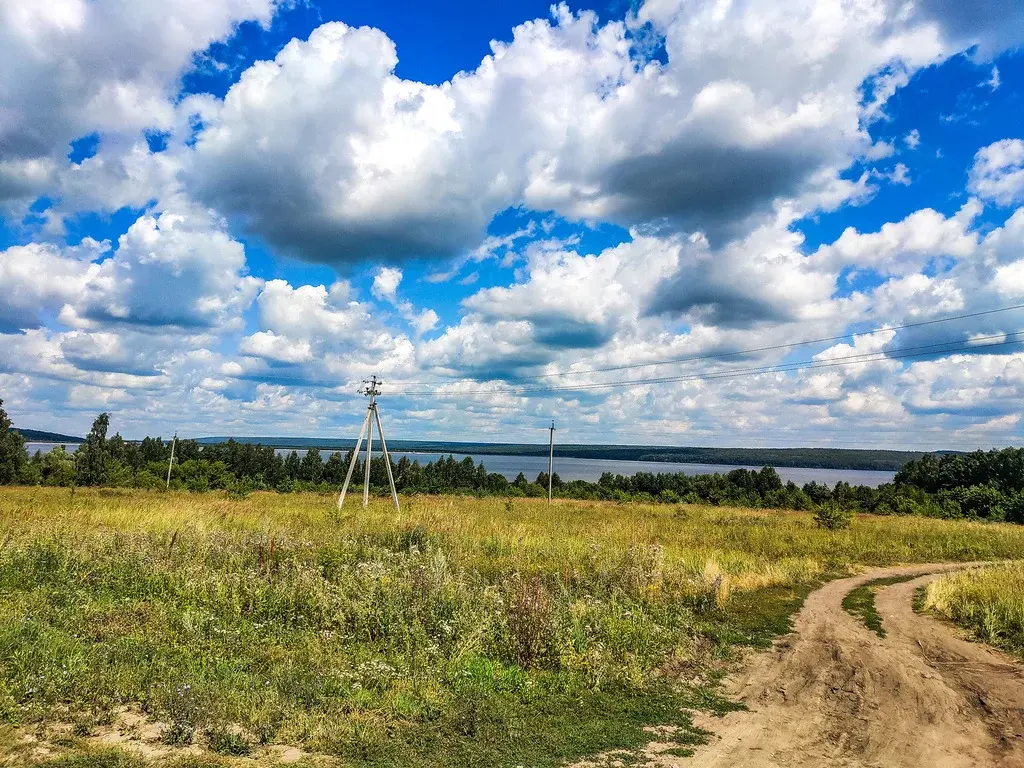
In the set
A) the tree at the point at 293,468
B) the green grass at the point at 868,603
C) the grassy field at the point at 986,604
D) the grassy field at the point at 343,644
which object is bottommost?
the tree at the point at 293,468

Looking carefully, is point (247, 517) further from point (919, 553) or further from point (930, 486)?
point (930, 486)

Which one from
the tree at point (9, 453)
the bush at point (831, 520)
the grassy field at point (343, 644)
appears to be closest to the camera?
the grassy field at point (343, 644)

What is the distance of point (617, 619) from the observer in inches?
392

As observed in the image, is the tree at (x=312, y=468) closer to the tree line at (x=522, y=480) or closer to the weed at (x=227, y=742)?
the tree line at (x=522, y=480)

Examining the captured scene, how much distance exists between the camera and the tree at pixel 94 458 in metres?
50.2

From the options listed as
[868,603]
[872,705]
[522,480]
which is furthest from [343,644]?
[522,480]

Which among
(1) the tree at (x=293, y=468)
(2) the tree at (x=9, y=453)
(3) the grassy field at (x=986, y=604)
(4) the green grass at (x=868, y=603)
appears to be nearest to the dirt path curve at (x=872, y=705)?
(4) the green grass at (x=868, y=603)

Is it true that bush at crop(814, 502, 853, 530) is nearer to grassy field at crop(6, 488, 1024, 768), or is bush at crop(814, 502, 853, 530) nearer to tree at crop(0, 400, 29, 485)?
grassy field at crop(6, 488, 1024, 768)

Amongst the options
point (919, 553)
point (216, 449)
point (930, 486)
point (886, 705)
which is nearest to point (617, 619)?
point (886, 705)

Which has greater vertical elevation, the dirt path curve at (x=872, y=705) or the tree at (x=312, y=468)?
the dirt path curve at (x=872, y=705)

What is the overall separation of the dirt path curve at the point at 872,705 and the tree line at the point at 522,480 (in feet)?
92.6

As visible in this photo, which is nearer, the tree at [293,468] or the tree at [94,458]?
the tree at [94,458]

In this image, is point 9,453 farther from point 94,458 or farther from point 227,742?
point 227,742

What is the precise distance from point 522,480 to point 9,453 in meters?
48.4
